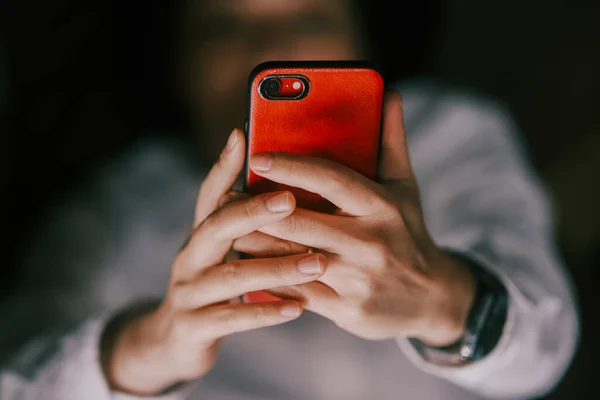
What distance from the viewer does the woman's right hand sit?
45 centimetres

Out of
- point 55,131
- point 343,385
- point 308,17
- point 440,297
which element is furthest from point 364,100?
point 55,131

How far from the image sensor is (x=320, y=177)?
0.43 metres

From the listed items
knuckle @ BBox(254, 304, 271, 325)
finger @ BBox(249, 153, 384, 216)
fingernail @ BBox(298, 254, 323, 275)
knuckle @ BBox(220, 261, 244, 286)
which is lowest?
knuckle @ BBox(254, 304, 271, 325)

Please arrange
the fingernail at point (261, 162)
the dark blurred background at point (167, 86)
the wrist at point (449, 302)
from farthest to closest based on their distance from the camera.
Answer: the dark blurred background at point (167, 86), the wrist at point (449, 302), the fingernail at point (261, 162)

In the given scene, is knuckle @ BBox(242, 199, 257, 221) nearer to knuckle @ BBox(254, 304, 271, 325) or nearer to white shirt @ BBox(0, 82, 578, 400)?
knuckle @ BBox(254, 304, 271, 325)

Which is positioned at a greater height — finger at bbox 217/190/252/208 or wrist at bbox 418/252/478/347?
finger at bbox 217/190/252/208

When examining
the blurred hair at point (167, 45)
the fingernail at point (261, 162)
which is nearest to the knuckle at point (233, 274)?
the fingernail at point (261, 162)

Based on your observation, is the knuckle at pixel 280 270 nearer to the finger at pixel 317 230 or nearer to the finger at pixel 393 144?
the finger at pixel 317 230

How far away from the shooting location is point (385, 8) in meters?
1.24

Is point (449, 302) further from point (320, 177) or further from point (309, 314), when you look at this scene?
point (309, 314)

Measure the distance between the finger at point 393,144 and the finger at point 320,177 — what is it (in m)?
0.07

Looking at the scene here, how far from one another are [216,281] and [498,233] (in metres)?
0.53

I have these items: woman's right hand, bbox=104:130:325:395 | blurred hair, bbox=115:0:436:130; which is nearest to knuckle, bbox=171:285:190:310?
woman's right hand, bbox=104:130:325:395

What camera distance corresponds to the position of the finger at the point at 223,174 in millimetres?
450
